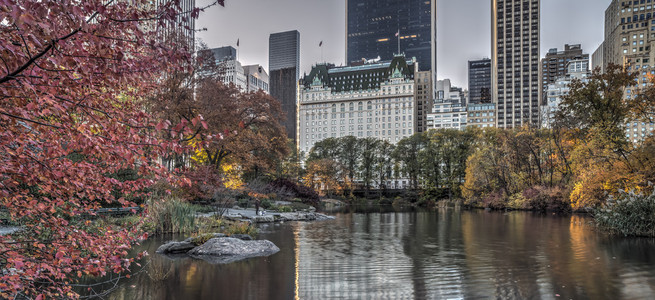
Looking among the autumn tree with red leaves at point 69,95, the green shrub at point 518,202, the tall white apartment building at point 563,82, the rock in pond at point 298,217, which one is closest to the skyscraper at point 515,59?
the tall white apartment building at point 563,82

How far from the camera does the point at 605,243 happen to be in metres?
17.6

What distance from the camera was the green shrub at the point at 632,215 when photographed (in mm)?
18547

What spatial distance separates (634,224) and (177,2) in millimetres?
21836

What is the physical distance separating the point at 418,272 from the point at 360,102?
134486 millimetres

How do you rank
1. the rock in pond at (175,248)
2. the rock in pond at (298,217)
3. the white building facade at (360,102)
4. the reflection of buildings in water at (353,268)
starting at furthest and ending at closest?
the white building facade at (360,102) < the rock in pond at (298,217) < the rock in pond at (175,248) < the reflection of buildings in water at (353,268)

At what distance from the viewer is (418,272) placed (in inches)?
476

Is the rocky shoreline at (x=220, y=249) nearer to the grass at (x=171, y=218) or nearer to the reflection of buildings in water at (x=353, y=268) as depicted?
the reflection of buildings in water at (x=353, y=268)

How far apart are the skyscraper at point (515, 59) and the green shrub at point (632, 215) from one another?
146 meters

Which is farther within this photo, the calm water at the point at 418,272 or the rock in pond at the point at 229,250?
the rock in pond at the point at 229,250

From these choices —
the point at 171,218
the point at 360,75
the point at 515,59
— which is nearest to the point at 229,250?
the point at 171,218

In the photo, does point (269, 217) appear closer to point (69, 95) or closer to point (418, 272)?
point (418, 272)

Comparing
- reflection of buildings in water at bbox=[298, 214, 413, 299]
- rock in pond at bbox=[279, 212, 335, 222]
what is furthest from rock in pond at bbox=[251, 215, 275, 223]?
reflection of buildings in water at bbox=[298, 214, 413, 299]

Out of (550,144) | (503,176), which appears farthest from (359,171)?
(550,144)

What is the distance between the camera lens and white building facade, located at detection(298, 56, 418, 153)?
141 meters
